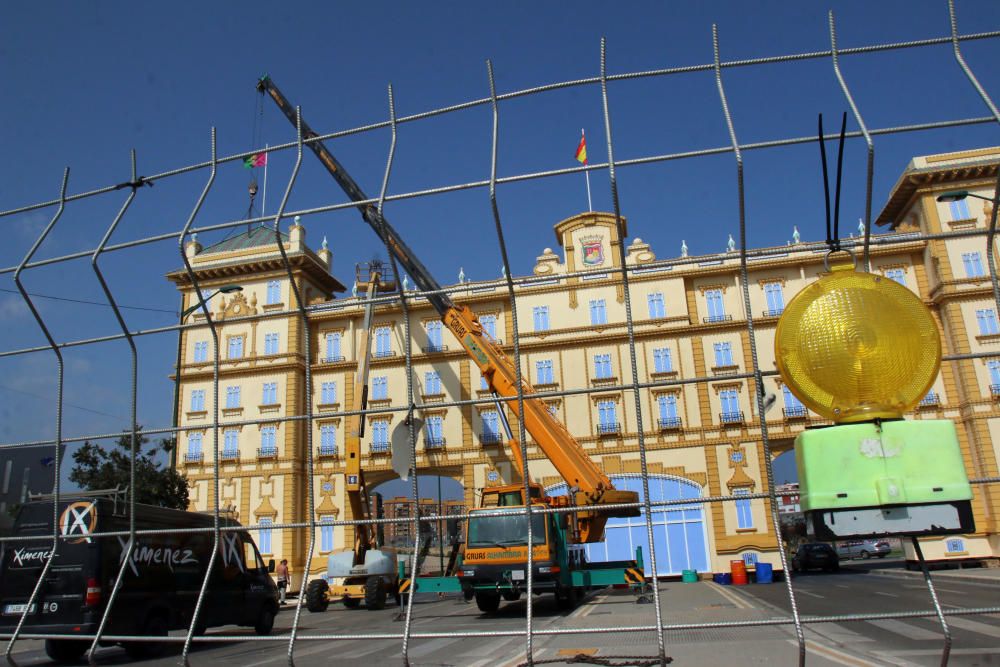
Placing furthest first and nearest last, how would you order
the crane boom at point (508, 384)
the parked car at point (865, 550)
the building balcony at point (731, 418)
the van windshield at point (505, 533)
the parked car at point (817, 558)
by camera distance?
the parked car at point (865, 550) → the parked car at point (817, 558) → the building balcony at point (731, 418) → the crane boom at point (508, 384) → the van windshield at point (505, 533)

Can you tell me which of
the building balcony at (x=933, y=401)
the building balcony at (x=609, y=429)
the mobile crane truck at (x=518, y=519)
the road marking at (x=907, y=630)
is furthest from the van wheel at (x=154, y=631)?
the building balcony at (x=933, y=401)

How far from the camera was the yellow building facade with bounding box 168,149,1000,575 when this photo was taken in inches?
963

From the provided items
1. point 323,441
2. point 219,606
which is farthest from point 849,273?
point 323,441

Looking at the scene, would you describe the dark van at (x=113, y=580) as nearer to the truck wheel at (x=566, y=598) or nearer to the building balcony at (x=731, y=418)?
the truck wheel at (x=566, y=598)

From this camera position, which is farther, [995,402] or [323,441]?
[323,441]

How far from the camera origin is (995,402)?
24.4 m

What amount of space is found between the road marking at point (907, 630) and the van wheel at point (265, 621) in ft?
30.4

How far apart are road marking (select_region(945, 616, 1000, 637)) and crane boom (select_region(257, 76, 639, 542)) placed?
7.37m

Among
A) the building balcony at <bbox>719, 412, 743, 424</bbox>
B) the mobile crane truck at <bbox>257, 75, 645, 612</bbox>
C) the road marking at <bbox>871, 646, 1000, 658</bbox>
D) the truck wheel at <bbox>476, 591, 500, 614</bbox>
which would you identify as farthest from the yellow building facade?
the road marking at <bbox>871, 646, 1000, 658</bbox>

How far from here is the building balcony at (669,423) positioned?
2688cm

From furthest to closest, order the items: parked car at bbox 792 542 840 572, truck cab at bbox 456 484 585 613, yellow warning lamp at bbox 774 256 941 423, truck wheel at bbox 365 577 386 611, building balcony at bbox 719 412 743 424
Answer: parked car at bbox 792 542 840 572 < building balcony at bbox 719 412 743 424 < truck wheel at bbox 365 577 386 611 < truck cab at bbox 456 484 585 613 < yellow warning lamp at bbox 774 256 941 423

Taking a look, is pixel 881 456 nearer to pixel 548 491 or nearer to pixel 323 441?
pixel 548 491

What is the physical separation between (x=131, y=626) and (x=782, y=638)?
8.27 m

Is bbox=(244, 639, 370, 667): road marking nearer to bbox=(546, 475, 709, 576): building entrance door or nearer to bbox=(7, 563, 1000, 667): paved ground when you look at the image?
bbox=(7, 563, 1000, 667): paved ground
